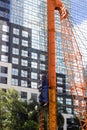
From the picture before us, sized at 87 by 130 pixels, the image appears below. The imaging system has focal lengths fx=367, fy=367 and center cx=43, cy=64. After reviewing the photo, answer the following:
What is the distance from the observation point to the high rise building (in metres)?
146

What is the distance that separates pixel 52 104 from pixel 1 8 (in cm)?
11248

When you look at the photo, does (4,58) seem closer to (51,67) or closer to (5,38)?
(5,38)

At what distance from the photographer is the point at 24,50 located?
157 meters

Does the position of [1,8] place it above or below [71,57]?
above

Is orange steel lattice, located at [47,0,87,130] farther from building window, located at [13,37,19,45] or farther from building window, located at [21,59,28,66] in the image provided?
building window, located at [13,37,19,45]

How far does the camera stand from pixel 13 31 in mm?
155375

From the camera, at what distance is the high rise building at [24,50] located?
146 metres

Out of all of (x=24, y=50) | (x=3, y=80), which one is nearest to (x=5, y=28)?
(x=24, y=50)

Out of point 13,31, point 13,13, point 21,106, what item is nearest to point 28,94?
point 13,31

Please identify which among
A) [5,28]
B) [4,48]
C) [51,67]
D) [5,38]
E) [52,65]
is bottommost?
[51,67]

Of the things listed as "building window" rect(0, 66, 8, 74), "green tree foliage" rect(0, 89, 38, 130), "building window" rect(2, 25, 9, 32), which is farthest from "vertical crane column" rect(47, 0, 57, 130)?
"building window" rect(2, 25, 9, 32)

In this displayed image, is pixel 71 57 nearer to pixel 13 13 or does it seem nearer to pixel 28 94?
pixel 28 94

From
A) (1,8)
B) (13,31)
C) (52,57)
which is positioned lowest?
(52,57)

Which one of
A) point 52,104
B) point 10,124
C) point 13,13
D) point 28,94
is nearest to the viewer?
point 52,104
